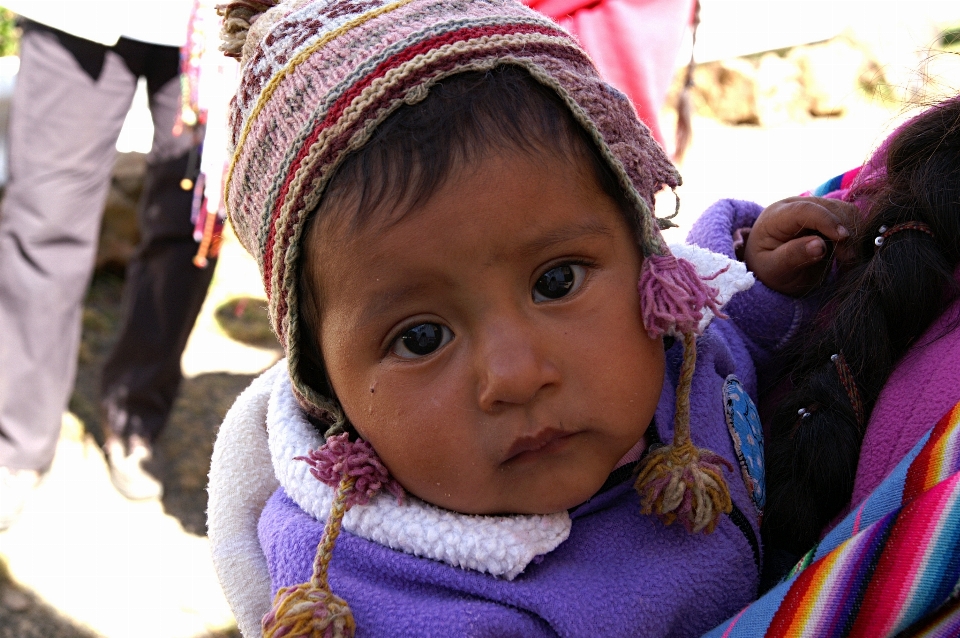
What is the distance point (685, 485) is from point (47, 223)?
3.06 meters

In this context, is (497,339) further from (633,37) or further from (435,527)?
(633,37)

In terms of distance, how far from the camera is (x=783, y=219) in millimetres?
1449

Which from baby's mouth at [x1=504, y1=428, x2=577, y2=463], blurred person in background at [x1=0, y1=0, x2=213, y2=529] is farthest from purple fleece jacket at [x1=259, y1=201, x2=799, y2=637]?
blurred person in background at [x1=0, y1=0, x2=213, y2=529]

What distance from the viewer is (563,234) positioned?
3.53 ft

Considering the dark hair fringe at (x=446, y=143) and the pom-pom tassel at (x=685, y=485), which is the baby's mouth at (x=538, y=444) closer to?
the pom-pom tassel at (x=685, y=485)

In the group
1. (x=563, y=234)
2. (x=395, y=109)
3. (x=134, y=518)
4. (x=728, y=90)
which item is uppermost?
(x=395, y=109)

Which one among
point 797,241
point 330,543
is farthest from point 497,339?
point 797,241

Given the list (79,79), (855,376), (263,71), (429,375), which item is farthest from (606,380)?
(79,79)

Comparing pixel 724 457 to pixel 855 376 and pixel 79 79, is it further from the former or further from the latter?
pixel 79 79

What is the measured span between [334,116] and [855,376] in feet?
2.49

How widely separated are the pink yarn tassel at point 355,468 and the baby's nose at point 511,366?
0.20 metres

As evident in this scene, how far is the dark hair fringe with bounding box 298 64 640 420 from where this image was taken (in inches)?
42.0

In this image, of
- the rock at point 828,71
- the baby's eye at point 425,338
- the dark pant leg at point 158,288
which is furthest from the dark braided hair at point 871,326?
the rock at point 828,71

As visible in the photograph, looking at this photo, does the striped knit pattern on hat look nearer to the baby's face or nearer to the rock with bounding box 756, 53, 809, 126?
the baby's face
